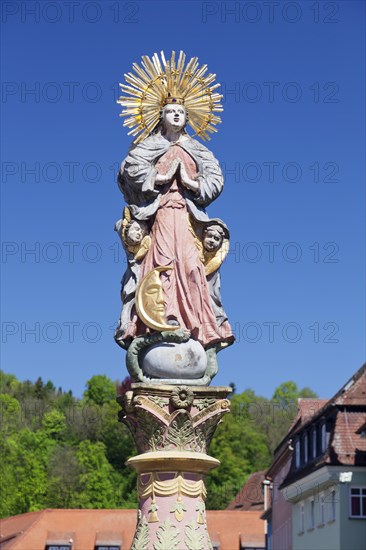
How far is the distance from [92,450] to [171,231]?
98.8 metres

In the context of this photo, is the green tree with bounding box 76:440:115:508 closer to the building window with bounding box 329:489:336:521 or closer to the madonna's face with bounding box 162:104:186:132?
the building window with bounding box 329:489:336:521

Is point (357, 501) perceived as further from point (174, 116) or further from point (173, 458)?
point (173, 458)

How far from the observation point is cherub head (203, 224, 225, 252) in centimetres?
1422

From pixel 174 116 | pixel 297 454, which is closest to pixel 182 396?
pixel 174 116

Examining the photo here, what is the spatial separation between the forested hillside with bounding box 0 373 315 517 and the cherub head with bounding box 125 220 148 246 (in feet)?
230

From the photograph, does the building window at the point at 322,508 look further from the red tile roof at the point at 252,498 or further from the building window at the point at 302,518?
the red tile roof at the point at 252,498

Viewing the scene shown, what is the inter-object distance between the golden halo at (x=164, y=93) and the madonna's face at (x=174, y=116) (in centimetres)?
8

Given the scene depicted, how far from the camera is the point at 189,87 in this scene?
1471 cm

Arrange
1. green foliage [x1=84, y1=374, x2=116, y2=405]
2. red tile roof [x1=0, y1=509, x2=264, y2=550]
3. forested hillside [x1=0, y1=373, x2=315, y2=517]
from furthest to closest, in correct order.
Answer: green foliage [x1=84, y1=374, x2=116, y2=405] < forested hillside [x1=0, y1=373, x2=315, y2=517] < red tile roof [x1=0, y1=509, x2=264, y2=550]

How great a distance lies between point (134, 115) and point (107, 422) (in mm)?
102881

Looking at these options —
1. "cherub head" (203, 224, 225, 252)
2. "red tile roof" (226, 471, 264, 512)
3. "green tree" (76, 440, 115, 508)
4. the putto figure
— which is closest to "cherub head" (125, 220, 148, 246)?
the putto figure

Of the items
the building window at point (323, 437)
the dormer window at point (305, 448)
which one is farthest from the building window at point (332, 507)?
the dormer window at point (305, 448)

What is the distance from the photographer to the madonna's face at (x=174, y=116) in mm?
14609

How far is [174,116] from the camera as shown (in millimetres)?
14617
